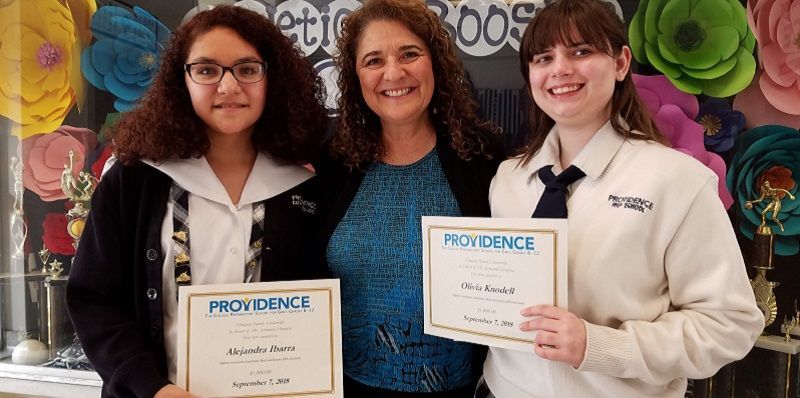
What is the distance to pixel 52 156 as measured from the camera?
8.13 ft

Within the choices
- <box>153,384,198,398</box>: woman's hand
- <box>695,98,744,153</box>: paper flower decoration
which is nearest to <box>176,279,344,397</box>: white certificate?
<box>153,384,198,398</box>: woman's hand

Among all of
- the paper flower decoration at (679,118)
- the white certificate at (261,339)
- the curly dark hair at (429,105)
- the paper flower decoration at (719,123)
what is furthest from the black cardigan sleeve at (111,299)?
the paper flower decoration at (719,123)

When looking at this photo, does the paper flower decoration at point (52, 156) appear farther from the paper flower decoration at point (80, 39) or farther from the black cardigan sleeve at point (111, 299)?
the black cardigan sleeve at point (111, 299)

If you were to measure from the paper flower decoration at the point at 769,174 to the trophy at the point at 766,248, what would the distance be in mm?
18

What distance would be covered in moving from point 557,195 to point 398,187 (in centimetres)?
48

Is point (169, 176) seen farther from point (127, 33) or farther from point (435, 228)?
point (127, 33)

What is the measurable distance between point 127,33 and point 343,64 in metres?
1.28

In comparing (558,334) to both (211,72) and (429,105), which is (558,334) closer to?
(429,105)

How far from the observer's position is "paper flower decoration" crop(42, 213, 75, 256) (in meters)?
2.46

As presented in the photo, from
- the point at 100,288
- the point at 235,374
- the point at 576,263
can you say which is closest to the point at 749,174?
the point at 576,263

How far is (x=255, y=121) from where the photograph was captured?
1.54m

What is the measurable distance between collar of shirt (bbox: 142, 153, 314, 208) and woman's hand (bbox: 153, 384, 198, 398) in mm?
474

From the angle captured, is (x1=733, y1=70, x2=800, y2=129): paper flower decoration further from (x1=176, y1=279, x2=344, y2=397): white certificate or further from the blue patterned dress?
(x1=176, y1=279, x2=344, y2=397): white certificate

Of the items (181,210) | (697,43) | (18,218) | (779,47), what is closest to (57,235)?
(18,218)
